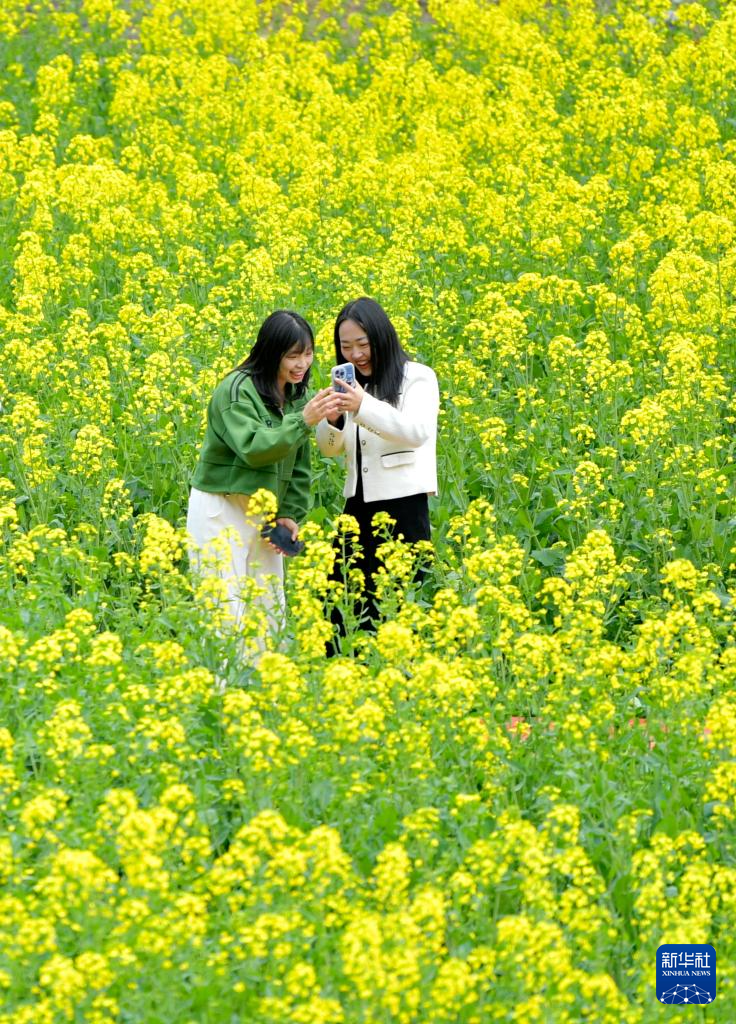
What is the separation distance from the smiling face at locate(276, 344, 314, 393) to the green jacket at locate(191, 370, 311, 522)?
142mm

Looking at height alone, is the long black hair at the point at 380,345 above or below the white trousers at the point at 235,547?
above

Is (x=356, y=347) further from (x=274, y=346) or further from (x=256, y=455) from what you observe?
(x=256, y=455)

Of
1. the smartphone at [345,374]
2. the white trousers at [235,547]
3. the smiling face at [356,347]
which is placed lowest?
the white trousers at [235,547]

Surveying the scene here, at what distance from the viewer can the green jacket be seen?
6.80 meters

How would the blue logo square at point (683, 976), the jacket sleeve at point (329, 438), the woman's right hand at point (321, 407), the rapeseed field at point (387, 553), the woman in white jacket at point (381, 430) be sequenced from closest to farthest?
the rapeseed field at point (387, 553) < the blue logo square at point (683, 976) < the woman's right hand at point (321, 407) < the woman in white jacket at point (381, 430) < the jacket sleeve at point (329, 438)

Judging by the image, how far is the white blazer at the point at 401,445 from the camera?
23.4ft

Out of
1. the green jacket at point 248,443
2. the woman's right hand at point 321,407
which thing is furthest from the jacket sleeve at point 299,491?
the woman's right hand at point 321,407

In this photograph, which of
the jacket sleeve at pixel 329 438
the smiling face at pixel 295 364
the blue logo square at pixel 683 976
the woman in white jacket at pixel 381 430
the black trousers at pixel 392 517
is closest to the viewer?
the blue logo square at pixel 683 976

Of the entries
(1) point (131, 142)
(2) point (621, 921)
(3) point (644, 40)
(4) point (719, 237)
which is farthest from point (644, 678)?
(3) point (644, 40)

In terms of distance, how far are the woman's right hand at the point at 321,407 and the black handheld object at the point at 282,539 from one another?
0.58 m

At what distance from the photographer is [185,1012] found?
481 cm

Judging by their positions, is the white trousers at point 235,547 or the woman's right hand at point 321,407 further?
the white trousers at point 235,547

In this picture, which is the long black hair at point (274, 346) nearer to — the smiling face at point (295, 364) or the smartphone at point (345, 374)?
the smiling face at point (295, 364)

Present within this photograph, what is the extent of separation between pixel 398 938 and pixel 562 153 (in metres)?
12.3
